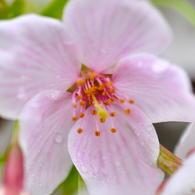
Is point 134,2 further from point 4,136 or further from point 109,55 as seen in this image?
point 4,136

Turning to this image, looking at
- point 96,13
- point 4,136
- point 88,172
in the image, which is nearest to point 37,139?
point 88,172

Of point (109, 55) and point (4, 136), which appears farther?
point (4, 136)

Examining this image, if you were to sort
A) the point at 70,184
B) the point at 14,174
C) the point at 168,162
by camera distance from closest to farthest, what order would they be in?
the point at 14,174
the point at 168,162
the point at 70,184

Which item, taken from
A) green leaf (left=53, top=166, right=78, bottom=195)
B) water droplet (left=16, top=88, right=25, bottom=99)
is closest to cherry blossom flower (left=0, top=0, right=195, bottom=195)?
water droplet (left=16, top=88, right=25, bottom=99)

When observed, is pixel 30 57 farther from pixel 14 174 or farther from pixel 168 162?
pixel 168 162

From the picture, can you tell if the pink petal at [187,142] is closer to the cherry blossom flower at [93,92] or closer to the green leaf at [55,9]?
the cherry blossom flower at [93,92]

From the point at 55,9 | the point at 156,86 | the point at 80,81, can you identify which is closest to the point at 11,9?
the point at 55,9

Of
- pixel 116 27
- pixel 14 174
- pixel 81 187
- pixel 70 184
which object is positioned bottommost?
pixel 70 184

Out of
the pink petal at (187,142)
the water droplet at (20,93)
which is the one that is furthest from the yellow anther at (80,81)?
the pink petal at (187,142)
